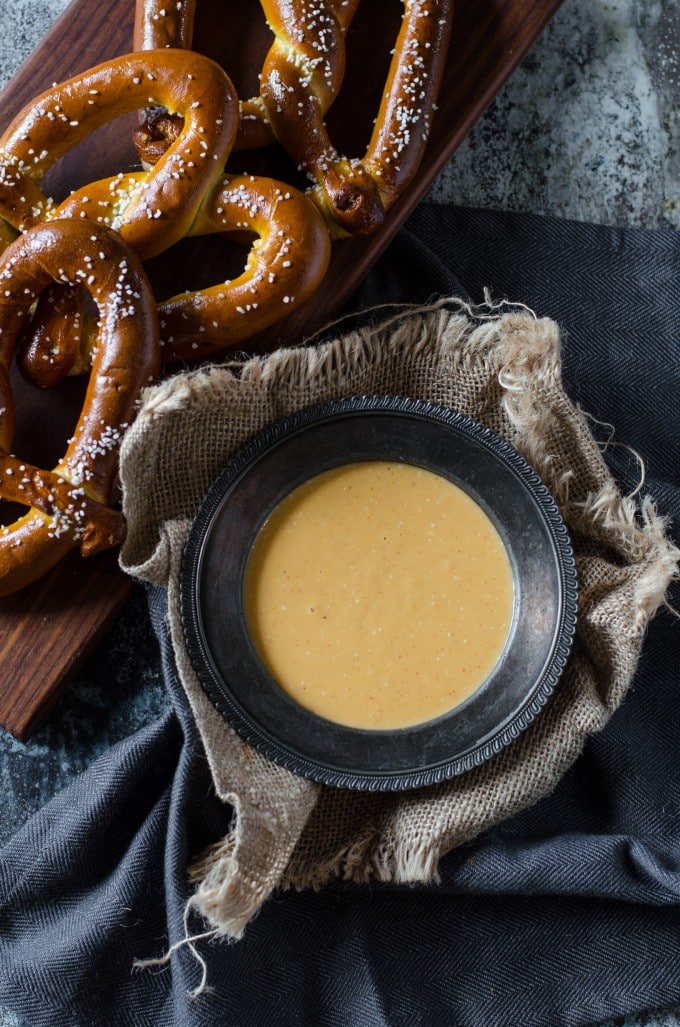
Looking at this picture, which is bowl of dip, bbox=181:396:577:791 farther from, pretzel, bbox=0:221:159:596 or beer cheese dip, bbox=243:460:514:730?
pretzel, bbox=0:221:159:596

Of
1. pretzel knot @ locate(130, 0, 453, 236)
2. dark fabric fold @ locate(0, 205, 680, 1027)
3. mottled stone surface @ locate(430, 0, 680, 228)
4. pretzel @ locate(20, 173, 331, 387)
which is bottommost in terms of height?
dark fabric fold @ locate(0, 205, 680, 1027)

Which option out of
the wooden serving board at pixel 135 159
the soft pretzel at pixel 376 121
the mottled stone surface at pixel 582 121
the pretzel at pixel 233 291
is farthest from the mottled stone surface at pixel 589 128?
the pretzel at pixel 233 291

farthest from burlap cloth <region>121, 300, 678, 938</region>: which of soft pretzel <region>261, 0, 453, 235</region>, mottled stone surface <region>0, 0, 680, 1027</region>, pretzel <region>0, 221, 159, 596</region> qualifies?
mottled stone surface <region>0, 0, 680, 1027</region>

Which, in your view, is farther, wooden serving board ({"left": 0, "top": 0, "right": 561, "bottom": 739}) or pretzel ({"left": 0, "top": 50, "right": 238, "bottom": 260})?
wooden serving board ({"left": 0, "top": 0, "right": 561, "bottom": 739})

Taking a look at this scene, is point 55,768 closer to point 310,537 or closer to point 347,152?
point 310,537

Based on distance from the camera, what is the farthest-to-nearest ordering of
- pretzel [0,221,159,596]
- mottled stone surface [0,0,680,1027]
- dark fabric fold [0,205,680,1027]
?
mottled stone surface [0,0,680,1027]
dark fabric fold [0,205,680,1027]
pretzel [0,221,159,596]

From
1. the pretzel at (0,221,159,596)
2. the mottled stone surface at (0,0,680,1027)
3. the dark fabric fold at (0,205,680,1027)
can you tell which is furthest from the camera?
the mottled stone surface at (0,0,680,1027)

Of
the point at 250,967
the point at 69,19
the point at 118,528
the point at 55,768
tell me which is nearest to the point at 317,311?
the point at 118,528
